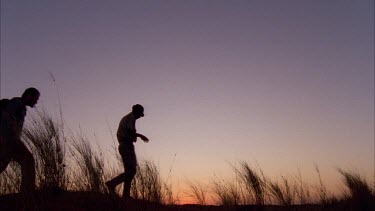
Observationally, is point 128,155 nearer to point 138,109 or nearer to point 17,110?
point 138,109

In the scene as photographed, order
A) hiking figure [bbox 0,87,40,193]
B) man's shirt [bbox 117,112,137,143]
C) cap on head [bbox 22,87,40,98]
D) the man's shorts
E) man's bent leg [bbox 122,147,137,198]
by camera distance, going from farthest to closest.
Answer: man's shirt [bbox 117,112,137,143], the man's shorts, man's bent leg [bbox 122,147,137,198], cap on head [bbox 22,87,40,98], hiking figure [bbox 0,87,40,193]

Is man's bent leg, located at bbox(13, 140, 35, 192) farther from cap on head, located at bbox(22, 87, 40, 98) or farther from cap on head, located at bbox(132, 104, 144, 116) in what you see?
cap on head, located at bbox(132, 104, 144, 116)

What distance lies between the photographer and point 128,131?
995cm

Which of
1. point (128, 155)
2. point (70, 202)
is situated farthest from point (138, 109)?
point (70, 202)

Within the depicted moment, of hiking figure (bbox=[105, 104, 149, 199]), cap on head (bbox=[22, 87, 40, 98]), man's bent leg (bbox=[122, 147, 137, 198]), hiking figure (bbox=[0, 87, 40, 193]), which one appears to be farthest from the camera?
hiking figure (bbox=[105, 104, 149, 199])

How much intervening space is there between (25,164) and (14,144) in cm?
30

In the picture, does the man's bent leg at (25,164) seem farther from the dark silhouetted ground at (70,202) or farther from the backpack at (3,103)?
the backpack at (3,103)

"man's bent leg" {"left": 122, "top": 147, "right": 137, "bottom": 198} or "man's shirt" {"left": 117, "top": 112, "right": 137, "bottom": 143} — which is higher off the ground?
"man's shirt" {"left": 117, "top": 112, "right": 137, "bottom": 143}

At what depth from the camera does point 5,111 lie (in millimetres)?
7227

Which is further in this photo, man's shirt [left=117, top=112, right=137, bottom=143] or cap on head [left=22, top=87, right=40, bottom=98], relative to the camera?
man's shirt [left=117, top=112, right=137, bottom=143]

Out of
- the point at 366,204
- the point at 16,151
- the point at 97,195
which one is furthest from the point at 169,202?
the point at 366,204

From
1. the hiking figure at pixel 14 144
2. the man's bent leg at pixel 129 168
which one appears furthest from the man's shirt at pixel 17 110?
the man's bent leg at pixel 129 168

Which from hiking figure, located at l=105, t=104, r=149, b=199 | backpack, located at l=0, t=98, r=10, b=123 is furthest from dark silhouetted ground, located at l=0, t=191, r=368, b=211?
backpack, located at l=0, t=98, r=10, b=123

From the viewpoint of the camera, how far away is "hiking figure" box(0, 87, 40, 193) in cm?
719
